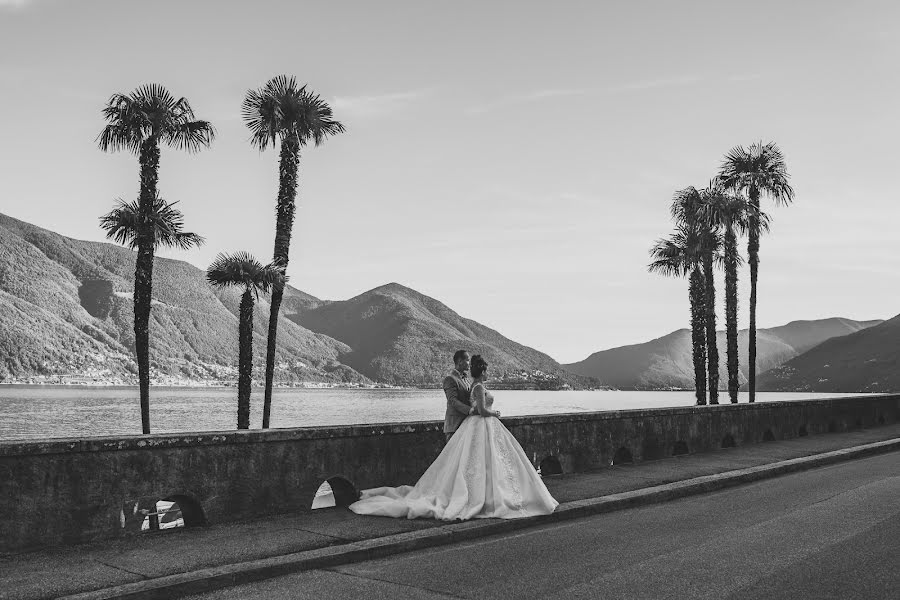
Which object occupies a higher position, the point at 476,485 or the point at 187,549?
the point at 476,485

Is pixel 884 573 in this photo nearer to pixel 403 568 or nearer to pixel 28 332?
pixel 403 568

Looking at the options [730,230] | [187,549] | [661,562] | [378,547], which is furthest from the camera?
[730,230]

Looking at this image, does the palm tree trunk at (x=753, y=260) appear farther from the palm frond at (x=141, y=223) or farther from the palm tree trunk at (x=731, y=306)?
the palm frond at (x=141, y=223)

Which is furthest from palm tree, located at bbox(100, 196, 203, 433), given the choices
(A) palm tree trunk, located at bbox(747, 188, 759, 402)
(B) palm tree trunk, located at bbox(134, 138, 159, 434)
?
(A) palm tree trunk, located at bbox(747, 188, 759, 402)

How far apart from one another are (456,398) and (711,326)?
38.7m

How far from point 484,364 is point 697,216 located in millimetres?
37355

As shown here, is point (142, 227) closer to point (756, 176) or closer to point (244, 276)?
point (244, 276)

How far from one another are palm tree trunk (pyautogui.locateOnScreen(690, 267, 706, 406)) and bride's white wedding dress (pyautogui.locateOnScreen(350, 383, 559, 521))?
38.2 metres

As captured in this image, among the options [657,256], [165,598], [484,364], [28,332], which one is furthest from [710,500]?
[28,332]

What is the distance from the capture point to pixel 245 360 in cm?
3072

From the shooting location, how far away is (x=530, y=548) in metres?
8.26

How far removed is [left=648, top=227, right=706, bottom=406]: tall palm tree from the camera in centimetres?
4655

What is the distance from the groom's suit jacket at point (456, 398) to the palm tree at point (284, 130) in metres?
19.1

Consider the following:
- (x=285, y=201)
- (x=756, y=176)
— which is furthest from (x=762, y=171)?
(x=285, y=201)
